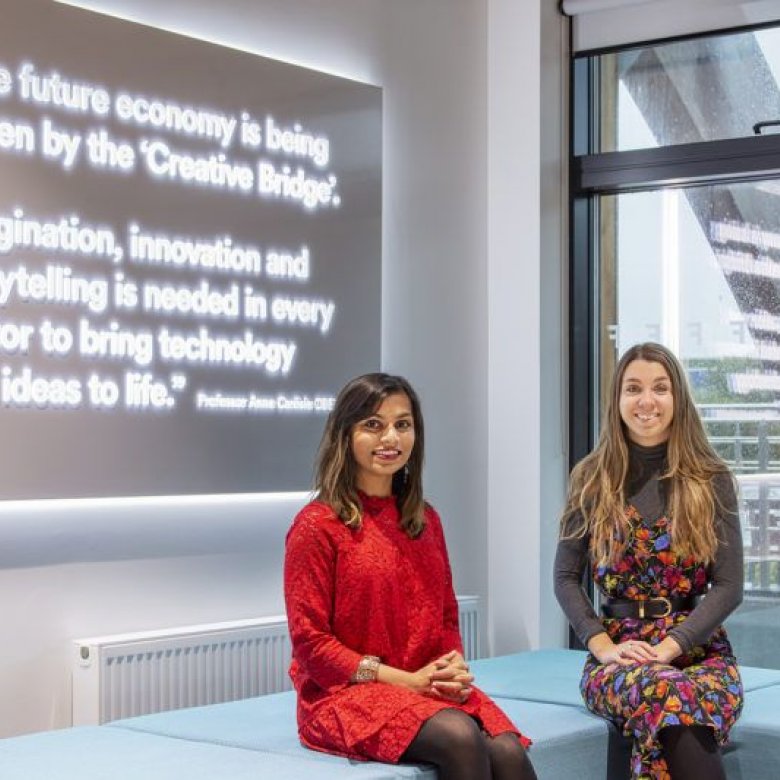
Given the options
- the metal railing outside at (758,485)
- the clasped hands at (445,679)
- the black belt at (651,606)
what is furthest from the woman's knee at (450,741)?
the metal railing outside at (758,485)

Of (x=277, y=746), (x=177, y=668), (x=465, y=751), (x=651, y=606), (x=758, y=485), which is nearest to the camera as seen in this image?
(x=465, y=751)

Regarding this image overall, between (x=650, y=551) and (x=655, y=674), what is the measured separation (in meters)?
0.38

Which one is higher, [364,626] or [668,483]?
[668,483]

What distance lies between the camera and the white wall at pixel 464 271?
16.0 feet

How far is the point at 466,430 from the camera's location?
5363 millimetres

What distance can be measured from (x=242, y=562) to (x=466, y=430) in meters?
1.14

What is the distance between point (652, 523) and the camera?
382 centimetres

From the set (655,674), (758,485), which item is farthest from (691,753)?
(758,485)

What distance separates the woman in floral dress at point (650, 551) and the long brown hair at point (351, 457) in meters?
0.58

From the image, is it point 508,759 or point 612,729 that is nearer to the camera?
point 508,759

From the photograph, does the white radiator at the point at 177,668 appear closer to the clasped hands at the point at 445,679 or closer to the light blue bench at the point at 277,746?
the light blue bench at the point at 277,746

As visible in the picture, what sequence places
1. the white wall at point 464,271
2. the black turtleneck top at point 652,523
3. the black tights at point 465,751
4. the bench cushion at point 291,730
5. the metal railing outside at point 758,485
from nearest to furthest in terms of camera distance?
1. the black tights at point 465,751
2. the bench cushion at point 291,730
3. the black turtleneck top at point 652,523
4. the white wall at point 464,271
5. the metal railing outside at point 758,485

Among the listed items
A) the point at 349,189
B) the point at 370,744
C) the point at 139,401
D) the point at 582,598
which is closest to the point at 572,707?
the point at 582,598

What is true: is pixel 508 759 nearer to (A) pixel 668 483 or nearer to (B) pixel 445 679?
(B) pixel 445 679
